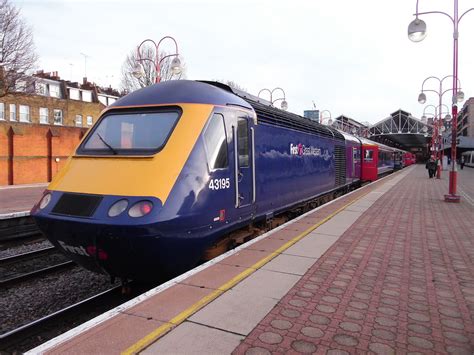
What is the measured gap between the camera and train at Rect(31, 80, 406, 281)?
4.61 meters

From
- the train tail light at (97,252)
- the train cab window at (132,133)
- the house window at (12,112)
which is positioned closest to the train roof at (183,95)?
the train cab window at (132,133)

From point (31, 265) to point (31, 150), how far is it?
18.6m

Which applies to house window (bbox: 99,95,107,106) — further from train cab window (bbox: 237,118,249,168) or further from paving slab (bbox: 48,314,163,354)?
paving slab (bbox: 48,314,163,354)

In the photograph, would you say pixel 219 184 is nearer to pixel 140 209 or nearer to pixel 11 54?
pixel 140 209

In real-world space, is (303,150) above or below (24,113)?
below

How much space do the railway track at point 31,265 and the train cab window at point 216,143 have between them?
423 centimetres

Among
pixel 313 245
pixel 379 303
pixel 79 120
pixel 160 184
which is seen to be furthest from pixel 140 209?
pixel 79 120

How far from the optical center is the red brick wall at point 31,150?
2275 centimetres

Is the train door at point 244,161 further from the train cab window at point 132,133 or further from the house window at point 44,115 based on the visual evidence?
the house window at point 44,115

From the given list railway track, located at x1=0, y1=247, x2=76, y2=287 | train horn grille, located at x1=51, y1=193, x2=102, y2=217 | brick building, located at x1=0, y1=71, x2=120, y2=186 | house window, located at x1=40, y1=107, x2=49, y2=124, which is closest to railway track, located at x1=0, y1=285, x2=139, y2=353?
train horn grille, located at x1=51, y1=193, x2=102, y2=217

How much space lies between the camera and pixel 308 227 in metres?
8.33

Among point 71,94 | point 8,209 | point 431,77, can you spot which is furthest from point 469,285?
point 71,94

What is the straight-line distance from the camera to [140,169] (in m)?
4.89

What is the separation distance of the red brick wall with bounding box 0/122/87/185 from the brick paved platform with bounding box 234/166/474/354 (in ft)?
70.1
